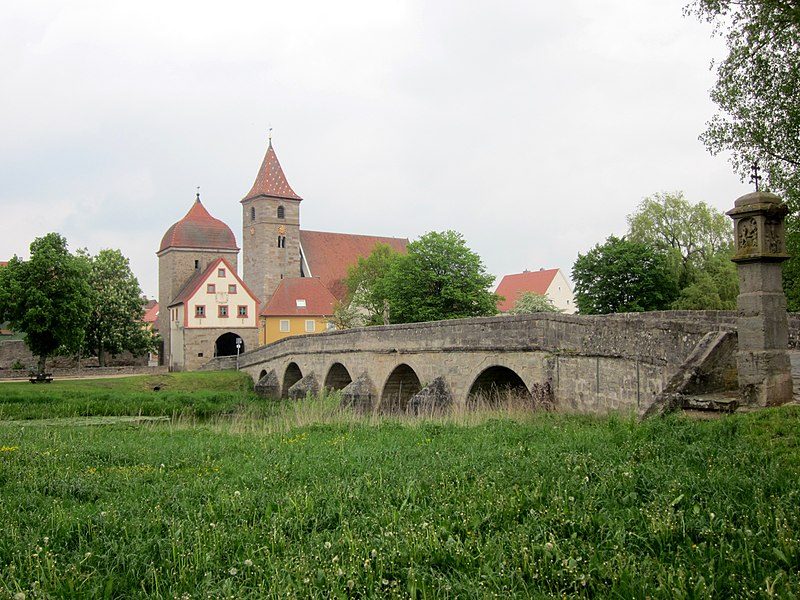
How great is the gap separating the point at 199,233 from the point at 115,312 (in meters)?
12.9

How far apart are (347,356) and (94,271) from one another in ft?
95.1

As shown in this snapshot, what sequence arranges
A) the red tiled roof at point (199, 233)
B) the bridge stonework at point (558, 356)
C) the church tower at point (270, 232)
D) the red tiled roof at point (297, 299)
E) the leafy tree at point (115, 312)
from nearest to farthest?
the bridge stonework at point (558, 356), the leafy tree at point (115, 312), the red tiled roof at point (297, 299), the red tiled roof at point (199, 233), the church tower at point (270, 232)

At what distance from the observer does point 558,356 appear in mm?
13766

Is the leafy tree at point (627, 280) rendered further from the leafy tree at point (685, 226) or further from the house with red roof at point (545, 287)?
the house with red roof at point (545, 287)

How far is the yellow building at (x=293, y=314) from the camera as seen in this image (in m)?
53.8

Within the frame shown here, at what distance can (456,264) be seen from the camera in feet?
135

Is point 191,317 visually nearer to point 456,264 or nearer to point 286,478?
point 456,264

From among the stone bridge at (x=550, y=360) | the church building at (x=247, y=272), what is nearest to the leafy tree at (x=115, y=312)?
the church building at (x=247, y=272)

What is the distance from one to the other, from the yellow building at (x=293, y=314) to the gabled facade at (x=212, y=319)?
243 centimetres

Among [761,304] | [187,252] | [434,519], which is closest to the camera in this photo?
[434,519]

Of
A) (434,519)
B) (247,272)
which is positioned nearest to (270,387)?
(247,272)

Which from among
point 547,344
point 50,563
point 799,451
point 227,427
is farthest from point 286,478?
point 547,344

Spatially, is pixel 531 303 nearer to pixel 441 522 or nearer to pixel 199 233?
pixel 199 233

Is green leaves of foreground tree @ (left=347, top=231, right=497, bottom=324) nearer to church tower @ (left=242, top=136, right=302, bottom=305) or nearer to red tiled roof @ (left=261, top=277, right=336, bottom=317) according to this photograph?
red tiled roof @ (left=261, top=277, right=336, bottom=317)
